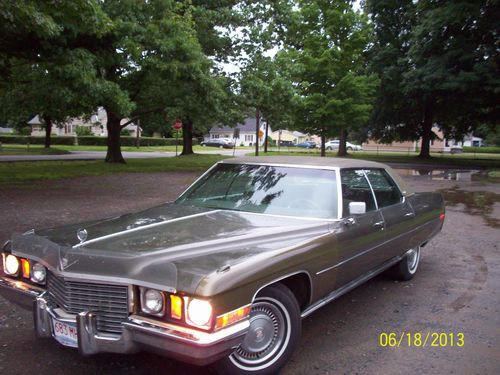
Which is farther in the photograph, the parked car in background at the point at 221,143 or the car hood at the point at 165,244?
the parked car in background at the point at 221,143

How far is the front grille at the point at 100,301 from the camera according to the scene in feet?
9.13

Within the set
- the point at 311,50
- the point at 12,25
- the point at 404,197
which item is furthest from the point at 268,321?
the point at 311,50

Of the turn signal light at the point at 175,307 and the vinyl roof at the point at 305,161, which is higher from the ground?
the vinyl roof at the point at 305,161

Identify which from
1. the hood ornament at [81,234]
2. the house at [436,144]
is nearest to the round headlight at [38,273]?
the hood ornament at [81,234]

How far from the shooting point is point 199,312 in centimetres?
264

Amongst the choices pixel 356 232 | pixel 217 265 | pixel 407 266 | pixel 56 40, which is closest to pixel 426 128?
pixel 56 40

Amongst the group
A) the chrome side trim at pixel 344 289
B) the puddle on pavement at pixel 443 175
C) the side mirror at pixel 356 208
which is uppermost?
the side mirror at pixel 356 208

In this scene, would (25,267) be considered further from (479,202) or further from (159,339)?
(479,202)

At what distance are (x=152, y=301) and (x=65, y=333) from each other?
644 millimetres

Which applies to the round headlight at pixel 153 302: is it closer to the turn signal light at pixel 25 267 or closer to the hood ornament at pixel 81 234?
the hood ornament at pixel 81 234

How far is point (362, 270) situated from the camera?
4.35 metres
